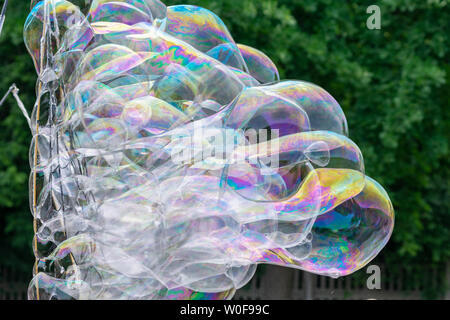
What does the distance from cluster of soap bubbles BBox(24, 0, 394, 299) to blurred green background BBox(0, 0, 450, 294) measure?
375cm

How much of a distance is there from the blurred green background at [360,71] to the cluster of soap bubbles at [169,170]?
12.3 feet

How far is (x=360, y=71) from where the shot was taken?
7.19m

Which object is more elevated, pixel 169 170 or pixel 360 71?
pixel 169 170

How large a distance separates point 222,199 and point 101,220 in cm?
53

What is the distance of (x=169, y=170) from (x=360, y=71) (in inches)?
186

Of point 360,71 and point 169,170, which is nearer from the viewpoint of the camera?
point 169,170

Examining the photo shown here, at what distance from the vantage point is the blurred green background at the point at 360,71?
707cm

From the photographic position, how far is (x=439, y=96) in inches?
312

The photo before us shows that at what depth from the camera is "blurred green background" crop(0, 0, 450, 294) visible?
7.07 meters

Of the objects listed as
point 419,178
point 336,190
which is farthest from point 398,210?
point 336,190
